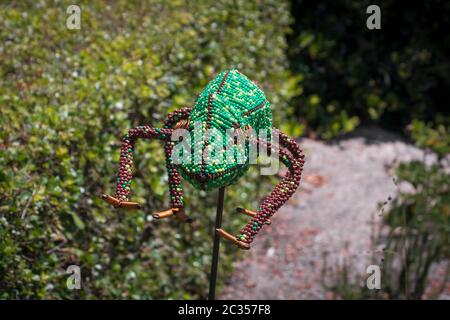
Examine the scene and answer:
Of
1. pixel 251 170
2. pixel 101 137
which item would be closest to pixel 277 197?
pixel 101 137

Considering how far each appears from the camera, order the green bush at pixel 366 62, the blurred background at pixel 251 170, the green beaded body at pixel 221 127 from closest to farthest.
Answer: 1. the green beaded body at pixel 221 127
2. the blurred background at pixel 251 170
3. the green bush at pixel 366 62

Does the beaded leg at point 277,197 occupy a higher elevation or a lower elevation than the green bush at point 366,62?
lower

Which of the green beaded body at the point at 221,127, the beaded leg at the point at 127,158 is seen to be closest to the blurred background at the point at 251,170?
the beaded leg at the point at 127,158

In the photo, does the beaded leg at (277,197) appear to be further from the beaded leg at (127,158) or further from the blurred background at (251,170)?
the blurred background at (251,170)

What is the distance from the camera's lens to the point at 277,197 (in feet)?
8.29

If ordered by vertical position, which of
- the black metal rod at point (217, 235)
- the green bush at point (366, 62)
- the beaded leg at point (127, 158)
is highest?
the green bush at point (366, 62)

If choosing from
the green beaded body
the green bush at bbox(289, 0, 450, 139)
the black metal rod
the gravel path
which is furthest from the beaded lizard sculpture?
the green bush at bbox(289, 0, 450, 139)

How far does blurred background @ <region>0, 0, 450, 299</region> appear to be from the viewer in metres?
3.40

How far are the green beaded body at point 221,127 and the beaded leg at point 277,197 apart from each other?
0.13m

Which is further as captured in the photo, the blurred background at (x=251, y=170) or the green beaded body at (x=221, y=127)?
the blurred background at (x=251, y=170)

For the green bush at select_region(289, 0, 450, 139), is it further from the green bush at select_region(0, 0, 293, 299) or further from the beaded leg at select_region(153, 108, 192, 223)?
the beaded leg at select_region(153, 108, 192, 223)

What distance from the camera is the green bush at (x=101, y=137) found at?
3258mm

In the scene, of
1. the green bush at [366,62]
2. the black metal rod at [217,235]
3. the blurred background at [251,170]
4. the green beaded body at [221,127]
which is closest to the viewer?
→ the green beaded body at [221,127]

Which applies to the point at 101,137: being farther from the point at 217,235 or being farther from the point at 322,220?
the point at 322,220
